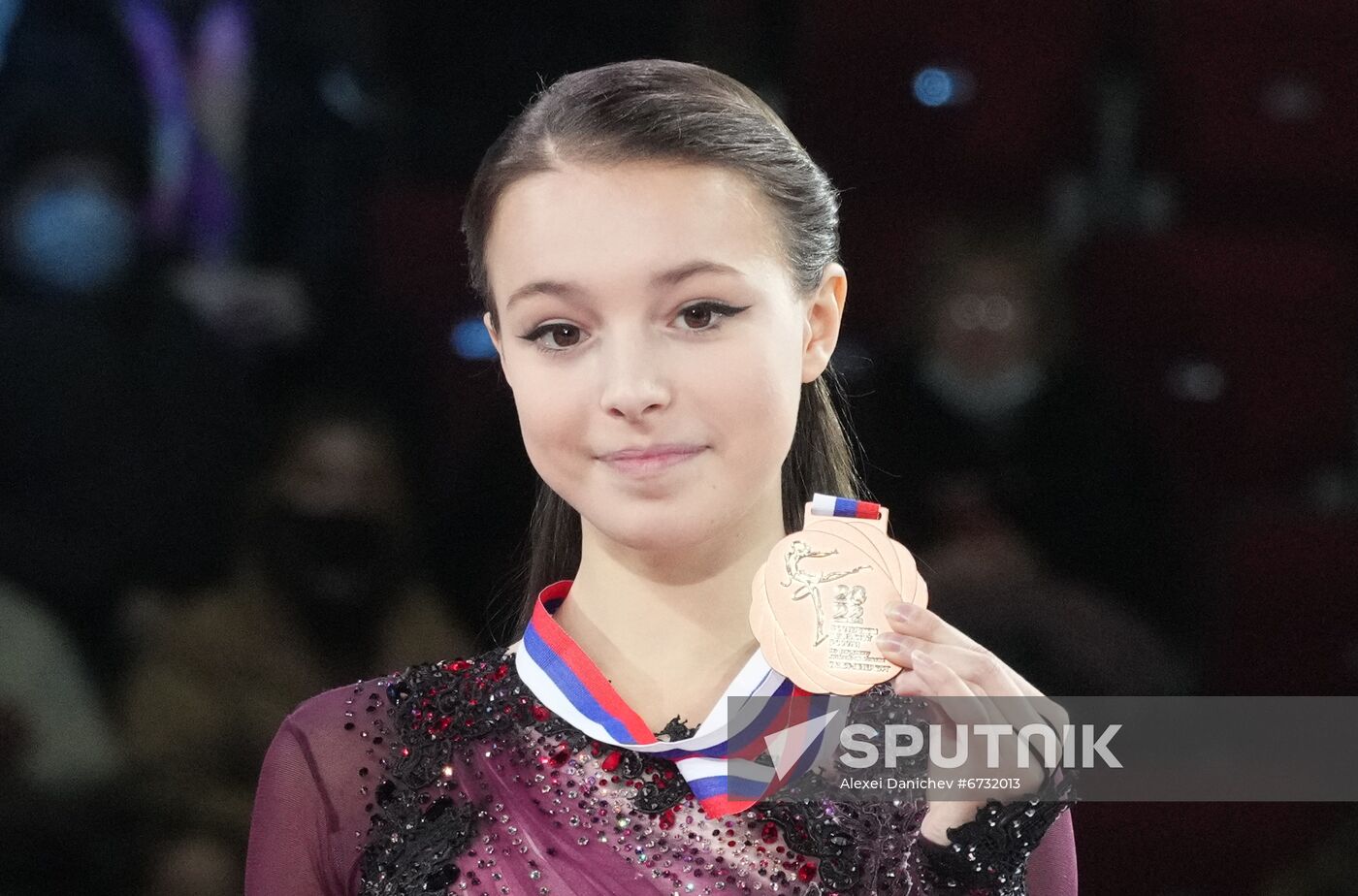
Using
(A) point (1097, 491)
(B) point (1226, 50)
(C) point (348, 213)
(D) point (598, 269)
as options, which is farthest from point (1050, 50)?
(D) point (598, 269)

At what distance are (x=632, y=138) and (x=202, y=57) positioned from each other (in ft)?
3.83

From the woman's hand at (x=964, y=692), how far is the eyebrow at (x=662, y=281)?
0.40m

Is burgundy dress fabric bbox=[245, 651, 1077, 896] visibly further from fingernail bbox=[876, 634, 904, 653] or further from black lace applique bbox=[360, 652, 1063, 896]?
fingernail bbox=[876, 634, 904, 653]

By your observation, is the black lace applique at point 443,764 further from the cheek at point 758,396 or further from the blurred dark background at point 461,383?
the blurred dark background at point 461,383

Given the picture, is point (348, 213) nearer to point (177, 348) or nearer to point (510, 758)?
point (177, 348)

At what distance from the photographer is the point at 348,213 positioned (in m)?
2.57

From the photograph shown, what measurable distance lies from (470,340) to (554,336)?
0.86 m

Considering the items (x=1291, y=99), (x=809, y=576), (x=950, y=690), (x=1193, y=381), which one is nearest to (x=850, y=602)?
(x=809, y=576)

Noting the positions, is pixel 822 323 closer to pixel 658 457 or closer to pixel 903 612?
pixel 658 457

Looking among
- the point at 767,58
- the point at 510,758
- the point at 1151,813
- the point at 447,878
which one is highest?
the point at 767,58

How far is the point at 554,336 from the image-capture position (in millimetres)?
1728

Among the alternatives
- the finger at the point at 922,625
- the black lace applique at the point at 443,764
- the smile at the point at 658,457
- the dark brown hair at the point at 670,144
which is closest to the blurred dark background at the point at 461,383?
the black lace applique at the point at 443,764

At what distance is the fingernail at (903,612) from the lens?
1577mm

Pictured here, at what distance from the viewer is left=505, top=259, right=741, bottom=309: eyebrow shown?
1658 mm
